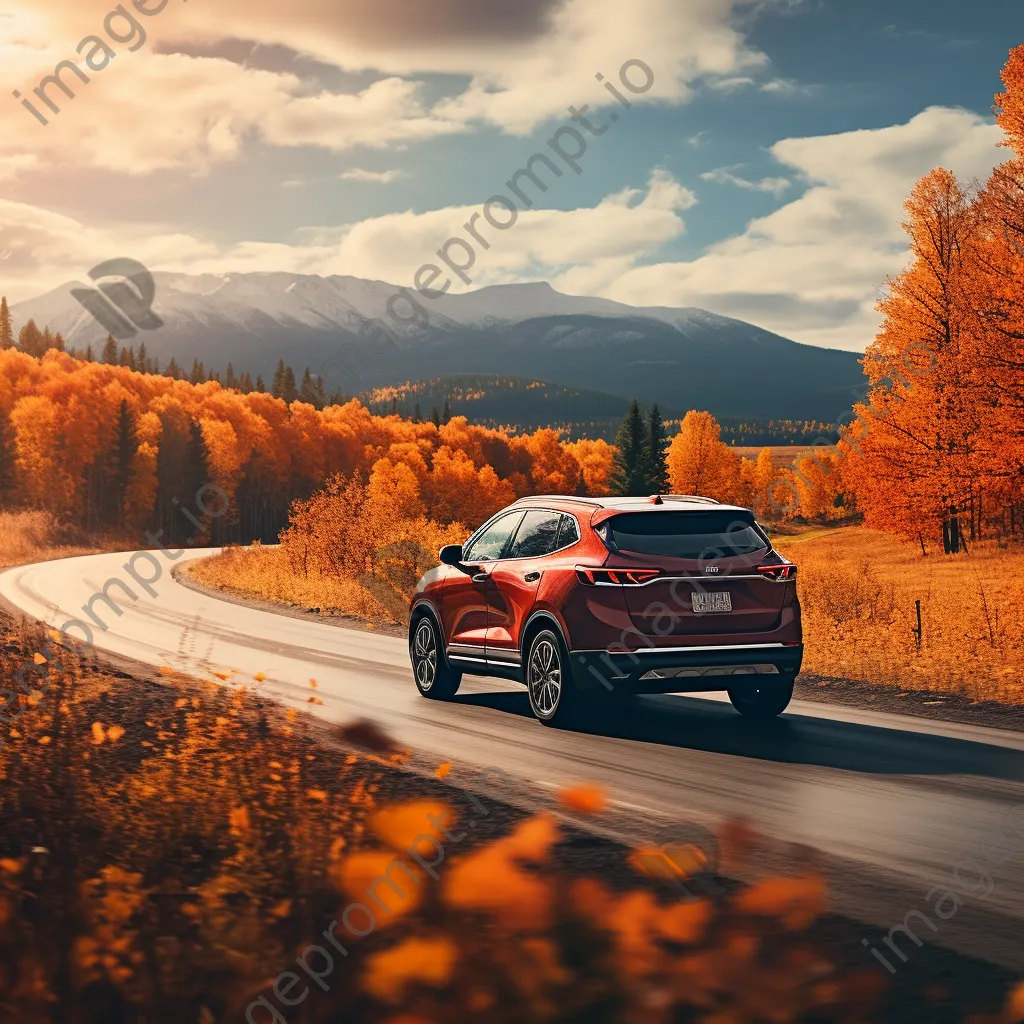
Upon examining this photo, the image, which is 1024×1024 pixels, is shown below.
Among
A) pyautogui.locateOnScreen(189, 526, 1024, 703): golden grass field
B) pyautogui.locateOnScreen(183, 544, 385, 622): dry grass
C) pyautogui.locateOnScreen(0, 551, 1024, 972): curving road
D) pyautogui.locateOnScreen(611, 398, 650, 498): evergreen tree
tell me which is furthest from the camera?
pyautogui.locateOnScreen(611, 398, 650, 498): evergreen tree

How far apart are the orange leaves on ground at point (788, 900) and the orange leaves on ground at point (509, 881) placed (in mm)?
896

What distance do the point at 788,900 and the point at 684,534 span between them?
5.11 meters

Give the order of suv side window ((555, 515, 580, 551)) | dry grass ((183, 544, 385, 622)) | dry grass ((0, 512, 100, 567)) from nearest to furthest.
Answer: suv side window ((555, 515, 580, 551)) < dry grass ((183, 544, 385, 622)) < dry grass ((0, 512, 100, 567))

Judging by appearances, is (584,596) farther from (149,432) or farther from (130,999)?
(149,432)

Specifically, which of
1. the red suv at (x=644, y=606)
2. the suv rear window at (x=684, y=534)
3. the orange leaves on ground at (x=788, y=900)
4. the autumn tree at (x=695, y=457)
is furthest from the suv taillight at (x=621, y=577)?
the autumn tree at (x=695, y=457)

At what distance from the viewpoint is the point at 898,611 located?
19.1 m

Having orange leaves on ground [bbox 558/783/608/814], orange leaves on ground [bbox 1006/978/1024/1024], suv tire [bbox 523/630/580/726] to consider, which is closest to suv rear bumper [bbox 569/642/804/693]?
suv tire [bbox 523/630/580/726]

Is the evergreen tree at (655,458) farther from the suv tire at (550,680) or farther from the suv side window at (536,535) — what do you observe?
the suv tire at (550,680)

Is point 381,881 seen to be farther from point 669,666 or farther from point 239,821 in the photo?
point 669,666

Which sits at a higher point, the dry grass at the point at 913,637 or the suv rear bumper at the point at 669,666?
the suv rear bumper at the point at 669,666

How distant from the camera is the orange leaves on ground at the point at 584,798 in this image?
23.0 ft

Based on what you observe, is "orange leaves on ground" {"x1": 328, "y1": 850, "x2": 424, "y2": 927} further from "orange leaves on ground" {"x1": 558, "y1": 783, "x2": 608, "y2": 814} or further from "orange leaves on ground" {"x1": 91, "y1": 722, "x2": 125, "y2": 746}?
"orange leaves on ground" {"x1": 91, "y1": 722, "x2": 125, "y2": 746}

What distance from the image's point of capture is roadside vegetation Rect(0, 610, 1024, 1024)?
3945 mm

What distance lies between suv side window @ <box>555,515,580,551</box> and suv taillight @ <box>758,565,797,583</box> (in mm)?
1625
